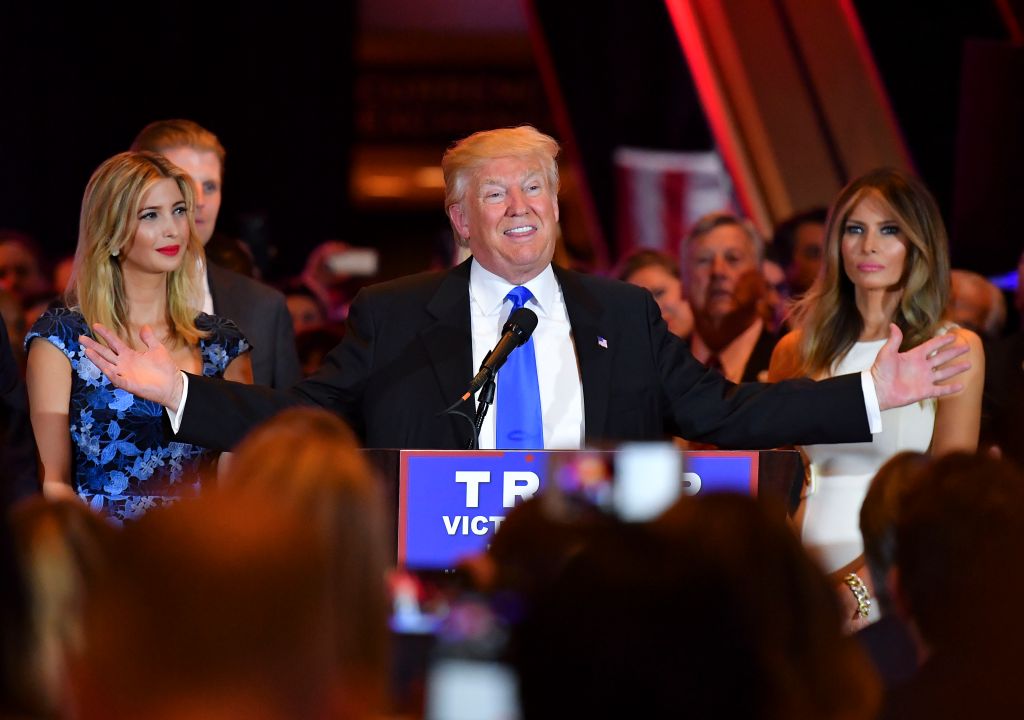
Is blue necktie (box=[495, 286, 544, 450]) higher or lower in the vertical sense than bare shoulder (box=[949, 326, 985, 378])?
lower

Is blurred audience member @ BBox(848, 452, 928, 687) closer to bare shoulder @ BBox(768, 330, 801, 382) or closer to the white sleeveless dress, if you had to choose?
the white sleeveless dress

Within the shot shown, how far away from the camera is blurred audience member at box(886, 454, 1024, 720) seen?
167 centimetres

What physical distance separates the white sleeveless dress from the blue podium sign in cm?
93

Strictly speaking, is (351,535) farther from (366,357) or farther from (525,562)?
(366,357)

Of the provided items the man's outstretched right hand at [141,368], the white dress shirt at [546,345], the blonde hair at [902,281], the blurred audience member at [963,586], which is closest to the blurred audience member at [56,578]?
the blurred audience member at [963,586]

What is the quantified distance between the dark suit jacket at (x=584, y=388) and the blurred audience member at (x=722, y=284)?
1.53 m

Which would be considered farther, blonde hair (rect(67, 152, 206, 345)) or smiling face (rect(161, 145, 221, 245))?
smiling face (rect(161, 145, 221, 245))

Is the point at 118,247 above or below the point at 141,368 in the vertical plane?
above

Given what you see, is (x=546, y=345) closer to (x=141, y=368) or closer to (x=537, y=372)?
(x=537, y=372)

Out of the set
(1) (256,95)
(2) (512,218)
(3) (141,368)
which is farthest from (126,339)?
(1) (256,95)

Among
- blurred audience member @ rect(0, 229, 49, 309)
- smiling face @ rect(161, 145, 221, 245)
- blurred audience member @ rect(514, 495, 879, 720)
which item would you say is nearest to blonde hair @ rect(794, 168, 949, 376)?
smiling face @ rect(161, 145, 221, 245)

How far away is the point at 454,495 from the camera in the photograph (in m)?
2.76

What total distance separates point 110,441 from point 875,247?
1834 millimetres

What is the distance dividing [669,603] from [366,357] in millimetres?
2047
